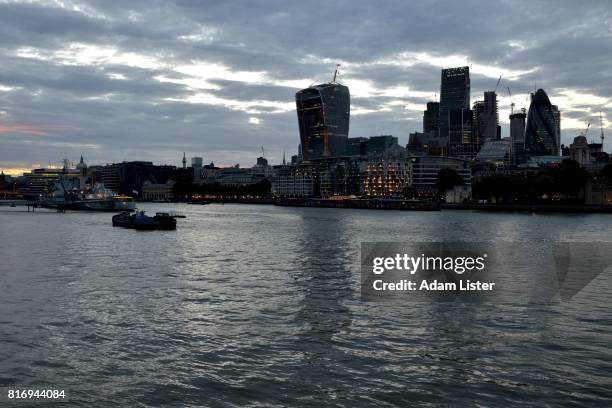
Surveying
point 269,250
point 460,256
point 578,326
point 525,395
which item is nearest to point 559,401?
point 525,395

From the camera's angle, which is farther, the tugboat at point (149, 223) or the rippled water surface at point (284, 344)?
the tugboat at point (149, 223)

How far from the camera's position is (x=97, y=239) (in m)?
76.2

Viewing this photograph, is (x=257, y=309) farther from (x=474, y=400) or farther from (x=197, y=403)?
(x=474, y=400)

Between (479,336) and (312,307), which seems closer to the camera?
(479,336)

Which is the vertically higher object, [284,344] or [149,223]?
[149,223]

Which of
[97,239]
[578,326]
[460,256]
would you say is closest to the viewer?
[578,326]

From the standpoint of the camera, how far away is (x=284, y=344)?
23125 millimetres

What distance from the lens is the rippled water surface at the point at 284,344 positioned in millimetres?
17828

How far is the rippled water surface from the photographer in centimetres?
1783

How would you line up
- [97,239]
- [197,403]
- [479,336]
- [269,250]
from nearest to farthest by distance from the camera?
1. [197,403]
2. [479,336]
3. [269,250]
4. [97,239]

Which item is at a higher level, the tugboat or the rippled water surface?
the tugboat

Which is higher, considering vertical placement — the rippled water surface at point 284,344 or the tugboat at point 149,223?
the tugboat at point 149,223

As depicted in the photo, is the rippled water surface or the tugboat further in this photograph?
the tugboat

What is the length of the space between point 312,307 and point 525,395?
14.6 meters
